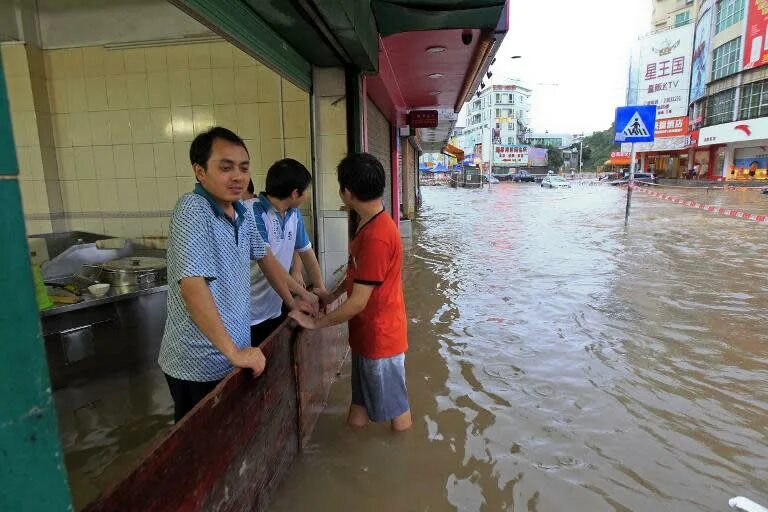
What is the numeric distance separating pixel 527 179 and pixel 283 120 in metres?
54.7

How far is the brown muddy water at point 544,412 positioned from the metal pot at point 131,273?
770 mm

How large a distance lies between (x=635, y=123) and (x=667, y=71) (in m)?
42.2

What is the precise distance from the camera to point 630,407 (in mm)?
3746

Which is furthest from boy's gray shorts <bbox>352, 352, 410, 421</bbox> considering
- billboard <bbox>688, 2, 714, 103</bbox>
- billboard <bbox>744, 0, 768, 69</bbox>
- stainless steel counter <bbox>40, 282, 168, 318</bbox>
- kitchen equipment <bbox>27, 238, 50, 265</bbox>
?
billboard <bbox>688, 2, 714, 103</bbox>

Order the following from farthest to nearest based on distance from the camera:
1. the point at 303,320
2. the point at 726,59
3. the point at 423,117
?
the point at 726,59, the point at 423,117, the point at 303,320

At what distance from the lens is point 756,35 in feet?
111

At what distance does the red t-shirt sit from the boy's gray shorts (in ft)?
0.20

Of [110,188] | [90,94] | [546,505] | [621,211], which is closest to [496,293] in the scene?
[546,505]

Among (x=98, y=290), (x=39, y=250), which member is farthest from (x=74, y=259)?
(x=98, y=290)

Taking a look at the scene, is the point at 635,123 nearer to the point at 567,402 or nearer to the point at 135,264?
the point at 567,402

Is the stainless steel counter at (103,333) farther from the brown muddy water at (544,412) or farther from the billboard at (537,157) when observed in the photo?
the billboard at (537,157)

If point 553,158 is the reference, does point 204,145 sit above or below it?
below

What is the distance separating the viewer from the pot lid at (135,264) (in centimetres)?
418

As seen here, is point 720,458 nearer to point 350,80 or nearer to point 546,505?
point 546,505
